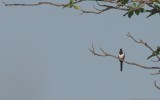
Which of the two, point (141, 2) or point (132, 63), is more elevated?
point (141, 2)

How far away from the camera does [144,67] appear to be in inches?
655

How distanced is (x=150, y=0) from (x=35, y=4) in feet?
11.1

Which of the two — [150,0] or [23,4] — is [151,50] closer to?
[150,0]

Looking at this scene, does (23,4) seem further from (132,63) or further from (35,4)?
(132,63)

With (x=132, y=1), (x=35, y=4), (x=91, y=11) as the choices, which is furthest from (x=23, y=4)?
(x=132, y=1)

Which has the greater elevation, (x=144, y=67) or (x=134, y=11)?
(x=134, y=11)

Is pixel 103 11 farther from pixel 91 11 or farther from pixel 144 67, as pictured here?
pixel 144 67

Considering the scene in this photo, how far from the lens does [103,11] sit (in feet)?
55.2

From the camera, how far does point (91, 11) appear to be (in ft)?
55.7

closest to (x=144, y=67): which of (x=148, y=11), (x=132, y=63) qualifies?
(x=132, y=63)

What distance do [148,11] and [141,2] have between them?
34cm

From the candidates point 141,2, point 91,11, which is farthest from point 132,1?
point 91,11

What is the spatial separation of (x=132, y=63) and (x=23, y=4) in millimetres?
3677

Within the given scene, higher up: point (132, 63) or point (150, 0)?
point (150, 0)
